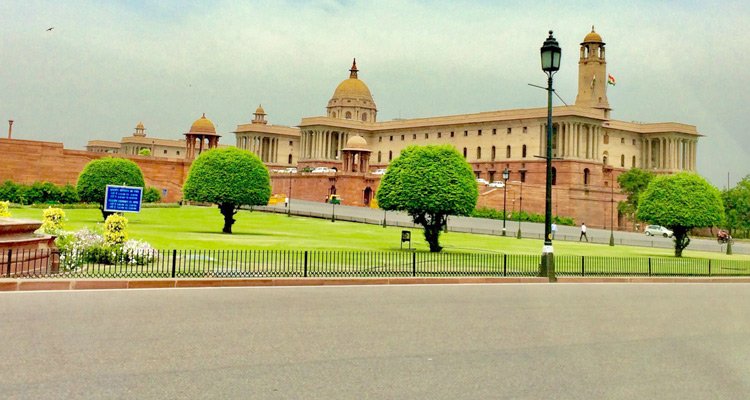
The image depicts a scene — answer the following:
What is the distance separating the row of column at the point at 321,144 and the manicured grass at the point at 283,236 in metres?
67.5

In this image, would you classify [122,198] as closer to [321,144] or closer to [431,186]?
[431,186]

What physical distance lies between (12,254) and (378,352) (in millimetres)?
11234

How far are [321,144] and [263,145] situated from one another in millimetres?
18206

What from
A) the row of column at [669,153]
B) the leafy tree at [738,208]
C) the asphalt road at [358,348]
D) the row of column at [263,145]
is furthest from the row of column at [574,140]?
the asphalt road at [358,348]

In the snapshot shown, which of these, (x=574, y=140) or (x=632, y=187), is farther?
(x=574, y=140)

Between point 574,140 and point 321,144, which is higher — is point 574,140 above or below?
below

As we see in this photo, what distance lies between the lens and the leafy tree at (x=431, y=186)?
111 feet

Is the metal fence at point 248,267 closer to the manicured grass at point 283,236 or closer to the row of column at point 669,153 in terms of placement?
the manicured grass at point 283,236

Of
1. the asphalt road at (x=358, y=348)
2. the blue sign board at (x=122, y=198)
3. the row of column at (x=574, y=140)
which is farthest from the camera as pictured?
the row of column at (x=574, y=140)

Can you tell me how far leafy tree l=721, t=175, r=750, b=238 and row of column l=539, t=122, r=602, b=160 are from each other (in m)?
24.8

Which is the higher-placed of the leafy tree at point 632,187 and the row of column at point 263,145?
the row of column at point 263,145

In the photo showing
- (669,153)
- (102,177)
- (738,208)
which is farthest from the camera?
(669,153)

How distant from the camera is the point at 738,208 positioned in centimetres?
8825

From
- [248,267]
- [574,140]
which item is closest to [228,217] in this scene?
[248,267]
